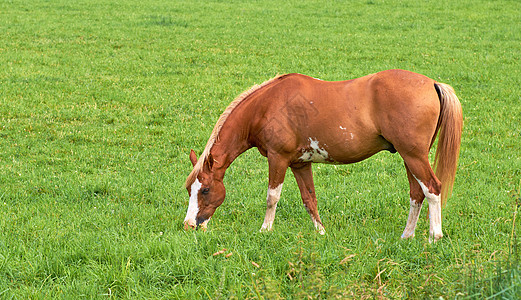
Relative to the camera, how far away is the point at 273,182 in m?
6.48

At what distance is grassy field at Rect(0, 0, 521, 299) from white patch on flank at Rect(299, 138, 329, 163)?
2.77ft

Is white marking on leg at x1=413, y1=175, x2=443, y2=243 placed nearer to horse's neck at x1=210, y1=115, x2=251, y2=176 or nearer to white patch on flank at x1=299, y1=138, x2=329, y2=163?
white patch on flank at x1=299, y1=138, x2=329, y2=163

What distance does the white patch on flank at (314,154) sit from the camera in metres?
6.31

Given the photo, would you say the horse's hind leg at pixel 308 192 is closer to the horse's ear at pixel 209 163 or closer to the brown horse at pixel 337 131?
the brown horse at pixel 337 131

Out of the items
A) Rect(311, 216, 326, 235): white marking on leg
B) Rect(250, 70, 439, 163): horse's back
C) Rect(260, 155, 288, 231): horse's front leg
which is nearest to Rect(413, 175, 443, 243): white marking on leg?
Rect(250, 70, 439, 163): horse's back

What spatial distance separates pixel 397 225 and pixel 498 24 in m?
19.7

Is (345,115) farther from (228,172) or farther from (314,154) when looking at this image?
(228,172)

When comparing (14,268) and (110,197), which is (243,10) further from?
(14,268)

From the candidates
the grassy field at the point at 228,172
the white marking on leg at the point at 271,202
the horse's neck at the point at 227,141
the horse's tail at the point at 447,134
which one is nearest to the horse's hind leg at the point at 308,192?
the grassy field at the point at 228,172

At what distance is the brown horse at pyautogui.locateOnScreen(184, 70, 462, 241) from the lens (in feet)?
19.3

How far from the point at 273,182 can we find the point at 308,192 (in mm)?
541

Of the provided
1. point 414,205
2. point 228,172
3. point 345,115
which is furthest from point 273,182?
point 228,172

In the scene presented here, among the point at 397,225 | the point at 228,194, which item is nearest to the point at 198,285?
the point at 397,225

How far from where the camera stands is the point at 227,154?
6566 millimetres
